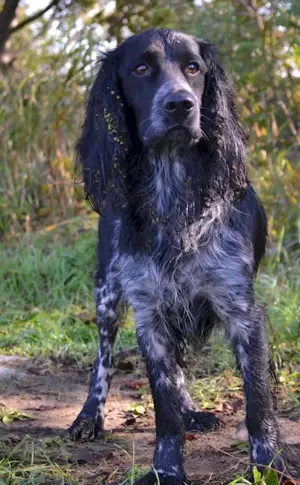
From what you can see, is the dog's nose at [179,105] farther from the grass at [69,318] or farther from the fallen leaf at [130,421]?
the fallen leaf at [130,421]

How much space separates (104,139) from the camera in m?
3.39

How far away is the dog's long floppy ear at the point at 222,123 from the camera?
3342 mm

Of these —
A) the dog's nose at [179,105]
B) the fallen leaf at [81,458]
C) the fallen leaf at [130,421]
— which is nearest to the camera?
the dog's nose at [179,105]

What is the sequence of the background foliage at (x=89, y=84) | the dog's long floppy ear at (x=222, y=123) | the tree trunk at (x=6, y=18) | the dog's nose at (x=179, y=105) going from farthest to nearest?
1. the tree trunk at (x=6, y=18)
2. the background foliage at (x=89, y=84)
3. the dog's long floppy ear at (x=222, y=123)
4. the dog's nose at (x=179, y=105)

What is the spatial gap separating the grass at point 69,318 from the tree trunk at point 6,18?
3708 mm

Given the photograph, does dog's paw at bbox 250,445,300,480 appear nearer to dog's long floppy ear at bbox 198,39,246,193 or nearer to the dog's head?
dog's long floppy ear at bbox 198,39,246,193

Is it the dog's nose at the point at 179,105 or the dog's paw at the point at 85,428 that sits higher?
the dog's nose at the point at 179,105

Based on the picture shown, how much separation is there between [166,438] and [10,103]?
645cm

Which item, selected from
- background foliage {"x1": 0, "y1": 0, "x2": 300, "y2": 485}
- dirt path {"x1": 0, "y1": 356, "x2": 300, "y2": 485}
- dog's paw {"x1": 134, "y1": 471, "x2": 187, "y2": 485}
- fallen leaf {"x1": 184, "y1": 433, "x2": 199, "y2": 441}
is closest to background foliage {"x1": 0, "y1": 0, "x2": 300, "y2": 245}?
background foliage {"x1": 0, "y1": 0, "x2": 300, "y2": 485}

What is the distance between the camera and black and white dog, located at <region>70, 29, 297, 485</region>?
322 centimetres

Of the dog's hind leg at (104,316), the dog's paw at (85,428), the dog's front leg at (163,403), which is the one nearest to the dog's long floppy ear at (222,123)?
the dog's front leg at (163,403)

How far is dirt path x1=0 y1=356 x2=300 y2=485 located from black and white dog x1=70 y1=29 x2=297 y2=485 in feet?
0.74

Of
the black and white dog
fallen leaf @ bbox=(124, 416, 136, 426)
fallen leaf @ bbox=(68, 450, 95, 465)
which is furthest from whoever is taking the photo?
fallen leaf @ bbox=(124, 416, 136, 426)

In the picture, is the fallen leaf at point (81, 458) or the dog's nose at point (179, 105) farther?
the fallen leaf at point (81, 458)
